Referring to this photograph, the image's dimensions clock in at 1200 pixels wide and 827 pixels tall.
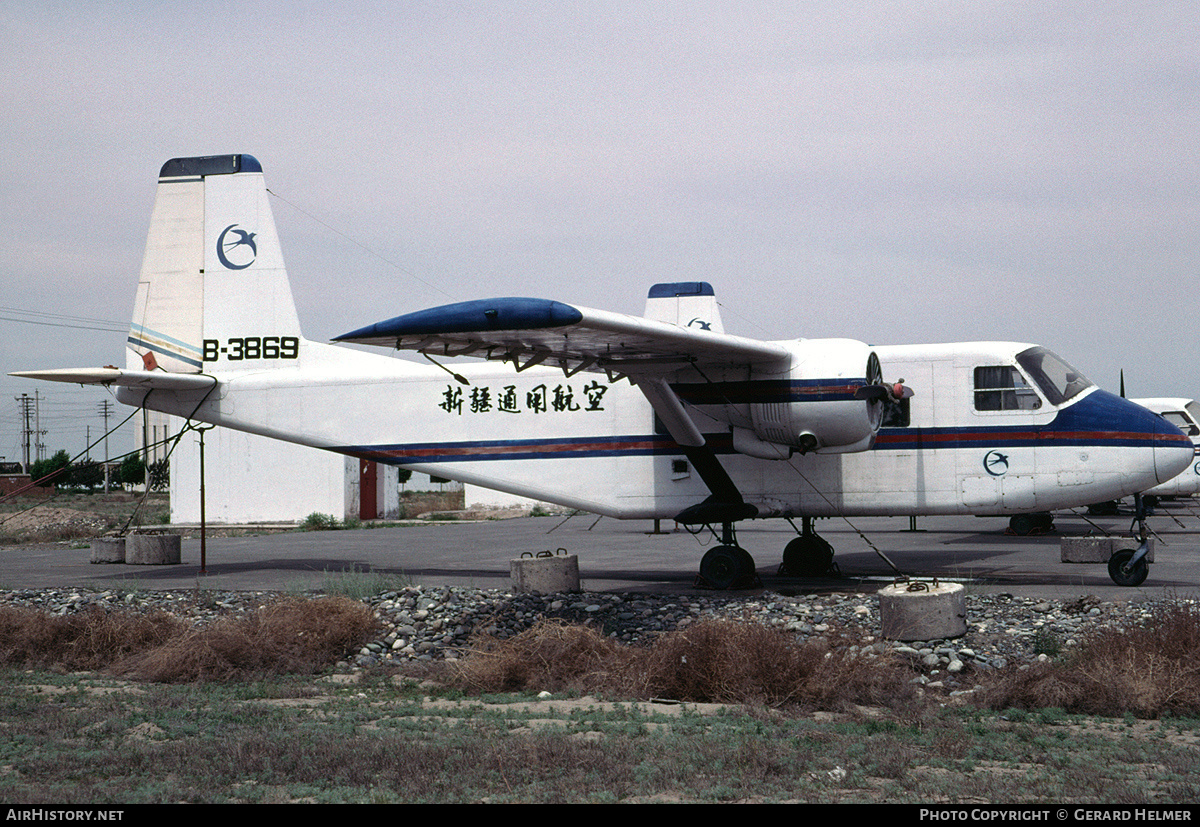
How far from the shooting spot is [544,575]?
1349cm

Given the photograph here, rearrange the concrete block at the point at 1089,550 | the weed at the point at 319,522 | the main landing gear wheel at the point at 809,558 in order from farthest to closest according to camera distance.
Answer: the weed at the point at 319,522
the concrete block at the point at 1089,550
the main landing gear wheel at the point at 809,558

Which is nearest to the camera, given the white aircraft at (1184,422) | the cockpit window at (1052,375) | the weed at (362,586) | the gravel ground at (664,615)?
the gravel ground at (664,615)

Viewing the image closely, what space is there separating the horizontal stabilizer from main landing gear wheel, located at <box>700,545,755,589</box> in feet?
31.3

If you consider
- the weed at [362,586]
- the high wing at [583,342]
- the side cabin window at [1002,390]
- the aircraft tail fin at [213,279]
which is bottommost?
the weed at [362,586]

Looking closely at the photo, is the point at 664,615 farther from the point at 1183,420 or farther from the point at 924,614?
the point at 1183,420

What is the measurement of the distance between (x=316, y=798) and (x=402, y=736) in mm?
1549

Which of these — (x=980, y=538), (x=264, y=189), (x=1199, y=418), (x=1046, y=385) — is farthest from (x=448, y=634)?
(x=1199, y=418)

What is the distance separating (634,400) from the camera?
15977 mm

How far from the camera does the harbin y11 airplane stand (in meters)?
13.6

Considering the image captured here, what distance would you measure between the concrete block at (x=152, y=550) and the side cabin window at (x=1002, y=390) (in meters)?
15.3

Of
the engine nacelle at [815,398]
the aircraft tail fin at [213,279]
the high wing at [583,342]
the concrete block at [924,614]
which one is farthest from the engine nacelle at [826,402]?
the aircraft tail fin at [213,279]

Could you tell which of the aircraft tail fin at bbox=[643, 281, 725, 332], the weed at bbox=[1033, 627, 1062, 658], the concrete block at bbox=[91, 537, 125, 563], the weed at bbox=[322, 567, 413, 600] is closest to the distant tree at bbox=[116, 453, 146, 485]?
the aircraft tail fin at bbox=[643, 281, 725, 332]

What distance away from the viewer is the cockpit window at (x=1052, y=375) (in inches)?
562

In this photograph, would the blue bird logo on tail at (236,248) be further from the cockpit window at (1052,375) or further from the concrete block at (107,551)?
the cockpit window at (1052,375)
